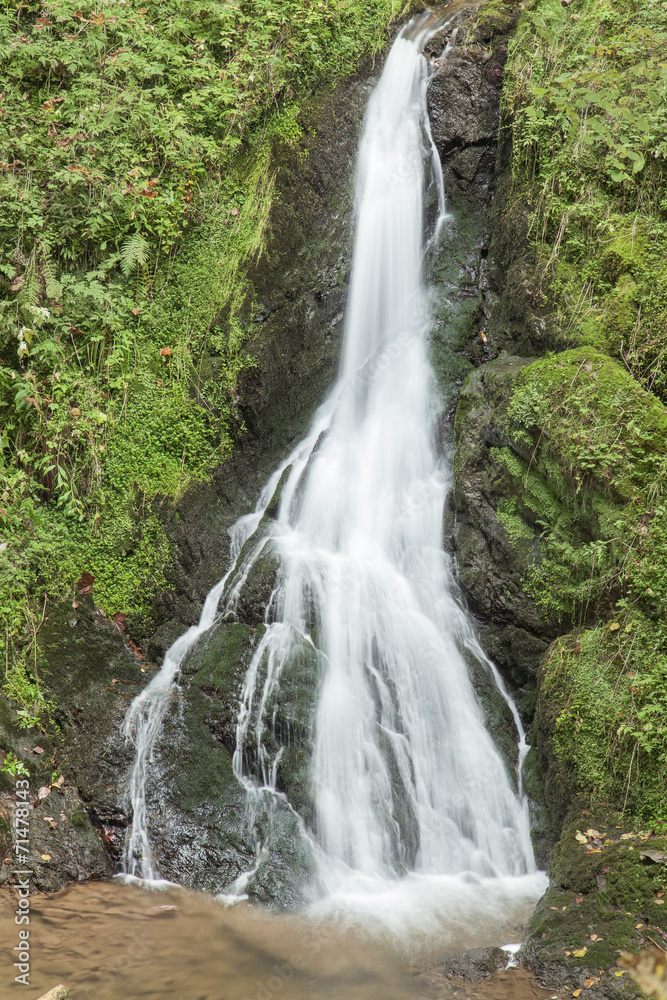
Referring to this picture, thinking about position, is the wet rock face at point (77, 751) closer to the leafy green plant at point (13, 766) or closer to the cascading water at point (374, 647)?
the leafy green plant at point (13, 766)


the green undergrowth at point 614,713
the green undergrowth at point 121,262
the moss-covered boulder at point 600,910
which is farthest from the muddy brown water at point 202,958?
the green undergrowth at point 121,262

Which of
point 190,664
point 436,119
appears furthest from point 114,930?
point 436,119

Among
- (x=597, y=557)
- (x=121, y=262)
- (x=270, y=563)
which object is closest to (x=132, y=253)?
(x=121, y=262)

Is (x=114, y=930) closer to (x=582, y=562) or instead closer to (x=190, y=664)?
(x=190, y=664)

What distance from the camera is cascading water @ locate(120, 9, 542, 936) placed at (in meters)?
5.33

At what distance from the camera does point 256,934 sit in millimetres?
4504

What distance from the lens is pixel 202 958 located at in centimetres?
419

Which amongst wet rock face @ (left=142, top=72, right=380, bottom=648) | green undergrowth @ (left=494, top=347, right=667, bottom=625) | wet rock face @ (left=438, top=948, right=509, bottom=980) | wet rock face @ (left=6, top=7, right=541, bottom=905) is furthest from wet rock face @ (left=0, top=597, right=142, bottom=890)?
green undergrowth @ (left=494, top=347, right=667, bottom=625)

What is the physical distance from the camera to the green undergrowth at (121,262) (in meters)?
6.72

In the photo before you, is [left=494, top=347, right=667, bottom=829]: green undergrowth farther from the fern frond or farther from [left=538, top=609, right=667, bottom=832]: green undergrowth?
the fern frond

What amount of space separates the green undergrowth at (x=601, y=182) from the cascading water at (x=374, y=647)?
63.8 inches

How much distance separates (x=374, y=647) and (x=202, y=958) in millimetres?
2683

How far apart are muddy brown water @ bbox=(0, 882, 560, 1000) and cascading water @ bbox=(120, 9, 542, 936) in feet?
1.55

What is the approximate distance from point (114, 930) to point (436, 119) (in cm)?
928
